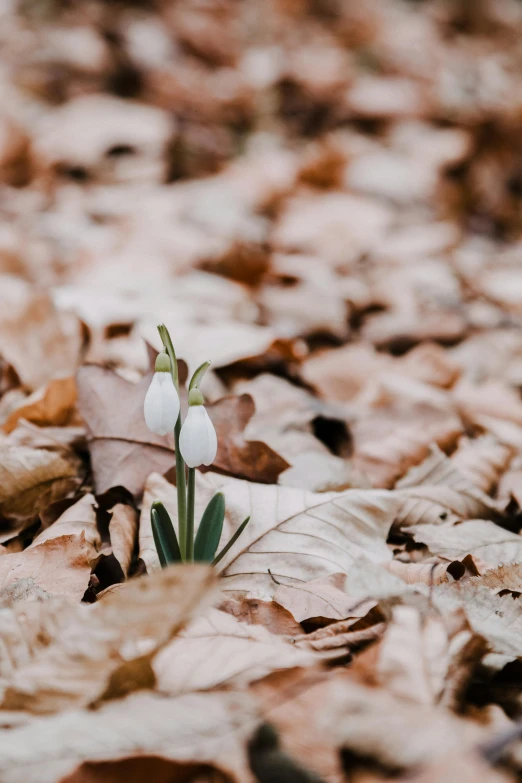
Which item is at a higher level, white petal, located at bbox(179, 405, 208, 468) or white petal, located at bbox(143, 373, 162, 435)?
white petal, located at bbox(143, 373, 162, 435)

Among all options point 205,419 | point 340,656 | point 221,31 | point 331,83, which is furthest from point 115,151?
point 340,656

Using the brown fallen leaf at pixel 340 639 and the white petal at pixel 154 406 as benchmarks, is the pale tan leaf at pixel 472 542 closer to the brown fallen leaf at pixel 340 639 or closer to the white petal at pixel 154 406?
the brown fallen leaf at pixel 340 639

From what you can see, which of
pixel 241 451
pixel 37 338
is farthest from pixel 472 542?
pixel 37 338

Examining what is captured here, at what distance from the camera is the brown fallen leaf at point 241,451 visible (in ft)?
4.52

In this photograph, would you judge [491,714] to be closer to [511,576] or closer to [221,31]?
[511,576]

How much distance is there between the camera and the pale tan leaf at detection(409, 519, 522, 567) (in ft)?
4.04

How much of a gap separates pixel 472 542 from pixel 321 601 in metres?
0.37

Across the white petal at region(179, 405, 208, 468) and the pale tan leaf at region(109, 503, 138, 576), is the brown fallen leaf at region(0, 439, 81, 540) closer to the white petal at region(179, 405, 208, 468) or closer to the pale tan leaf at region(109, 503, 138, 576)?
the pale tan leaf at region(109, 503, 138, 576)

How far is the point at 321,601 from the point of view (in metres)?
1.06

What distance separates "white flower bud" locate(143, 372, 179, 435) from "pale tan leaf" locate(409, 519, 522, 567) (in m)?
0.57

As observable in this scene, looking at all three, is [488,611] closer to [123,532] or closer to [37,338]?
[123,532]

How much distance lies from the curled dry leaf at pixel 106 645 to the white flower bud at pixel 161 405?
0.25 m

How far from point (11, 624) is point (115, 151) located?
138 inches

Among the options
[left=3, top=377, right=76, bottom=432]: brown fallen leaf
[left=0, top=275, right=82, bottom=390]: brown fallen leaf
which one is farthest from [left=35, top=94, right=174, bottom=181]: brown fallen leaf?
[left=3, top=377, right=76, bottom=432]: brown fallen leaf
